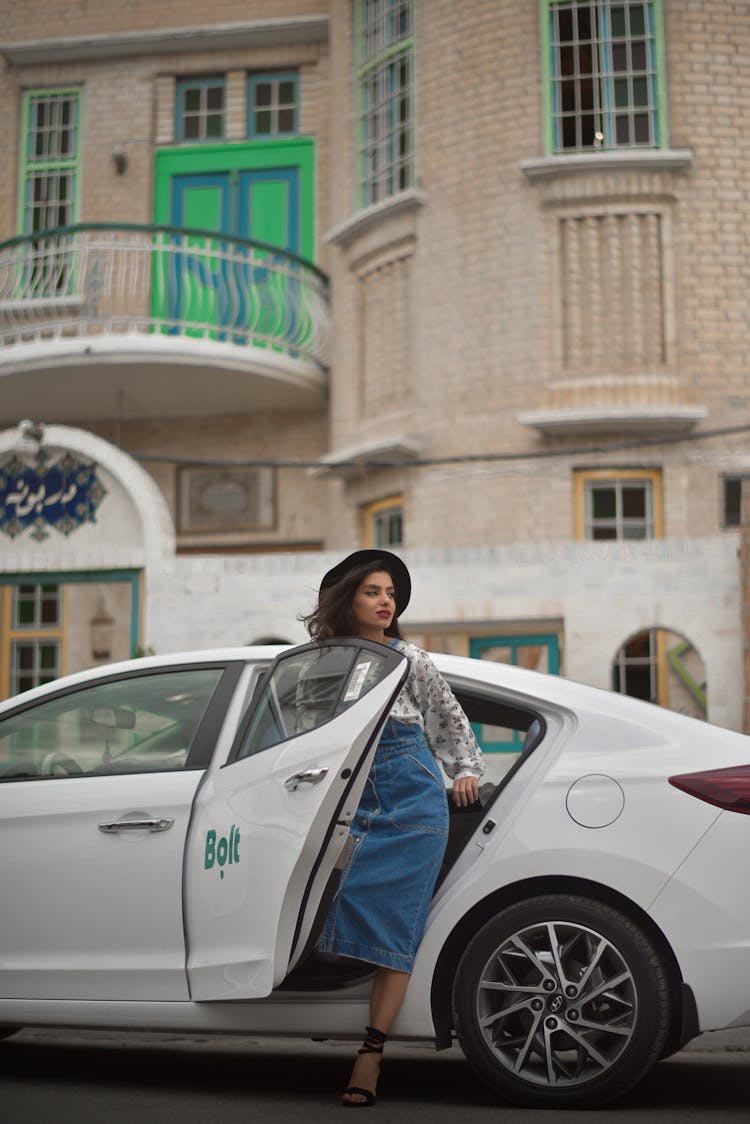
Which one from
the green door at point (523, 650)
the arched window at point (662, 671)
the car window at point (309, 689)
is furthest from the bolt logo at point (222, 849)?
the arched window at point (662, 671)

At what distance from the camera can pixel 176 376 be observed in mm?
16641

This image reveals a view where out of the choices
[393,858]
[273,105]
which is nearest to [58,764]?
[393,858]

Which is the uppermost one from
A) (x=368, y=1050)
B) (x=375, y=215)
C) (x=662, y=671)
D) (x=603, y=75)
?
(x=603, y=75)

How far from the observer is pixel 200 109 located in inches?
742

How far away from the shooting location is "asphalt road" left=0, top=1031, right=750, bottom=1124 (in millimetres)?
4461

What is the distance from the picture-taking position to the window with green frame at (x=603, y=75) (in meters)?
15.1

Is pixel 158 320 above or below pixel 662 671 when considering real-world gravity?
above

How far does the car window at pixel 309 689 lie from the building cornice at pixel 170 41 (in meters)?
15.0

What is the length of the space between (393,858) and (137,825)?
88 centimetres

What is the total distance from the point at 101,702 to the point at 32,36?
16.1m

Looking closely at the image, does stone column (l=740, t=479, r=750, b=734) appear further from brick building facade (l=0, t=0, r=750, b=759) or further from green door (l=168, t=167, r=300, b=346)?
green door (l=168, t=167, r=300, b=346)

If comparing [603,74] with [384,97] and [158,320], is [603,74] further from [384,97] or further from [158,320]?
[158,320]

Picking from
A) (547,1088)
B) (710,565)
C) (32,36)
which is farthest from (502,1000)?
(32,36)

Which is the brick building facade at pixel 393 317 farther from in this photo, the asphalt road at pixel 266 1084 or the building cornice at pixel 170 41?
the asphalt road at pixel 266 1084
